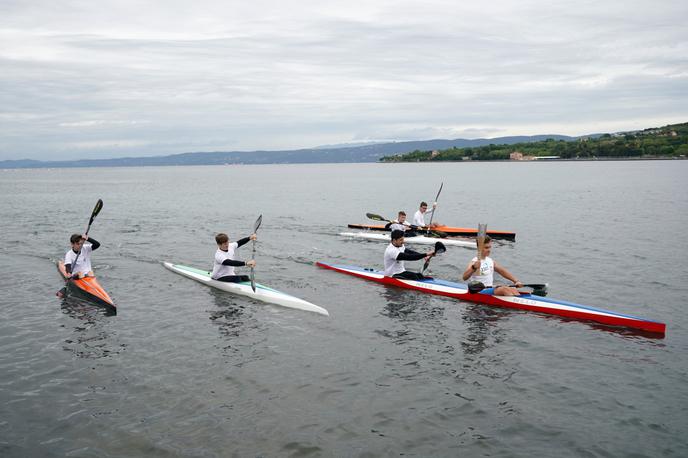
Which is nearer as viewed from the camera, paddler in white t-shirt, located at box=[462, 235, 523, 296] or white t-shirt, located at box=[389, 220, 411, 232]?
paddler in white t-shirt, located at box=[462, 235, 523, 296]

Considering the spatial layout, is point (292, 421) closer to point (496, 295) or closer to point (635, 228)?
point (496, 295)

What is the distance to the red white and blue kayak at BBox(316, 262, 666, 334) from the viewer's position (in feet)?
45.0

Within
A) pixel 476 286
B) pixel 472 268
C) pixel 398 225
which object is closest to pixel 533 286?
pixel 476 286

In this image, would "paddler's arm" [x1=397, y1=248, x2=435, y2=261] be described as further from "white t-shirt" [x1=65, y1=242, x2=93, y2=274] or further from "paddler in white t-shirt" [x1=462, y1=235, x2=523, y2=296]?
"white t-shirt" [x1=65, y1=242, x2=93, y2=274]

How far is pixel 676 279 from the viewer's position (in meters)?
19.8

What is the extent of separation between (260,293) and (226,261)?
1.62 meters

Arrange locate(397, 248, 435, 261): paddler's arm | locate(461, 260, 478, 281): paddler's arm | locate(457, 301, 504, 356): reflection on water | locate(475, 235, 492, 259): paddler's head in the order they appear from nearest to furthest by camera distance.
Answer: locate(457, 301, 504, 356): reflection on water → locate(475, 235, 492, 259): paddler's head → locate(461, 260, 478, 281): paddler's arm → locate(397, 248, 435, 261): paddler's arm

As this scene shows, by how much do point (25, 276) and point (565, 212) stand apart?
39.5 meters

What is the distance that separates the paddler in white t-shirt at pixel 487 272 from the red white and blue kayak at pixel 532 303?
0.65ft

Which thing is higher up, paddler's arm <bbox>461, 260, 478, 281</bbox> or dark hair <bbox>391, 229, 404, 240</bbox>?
dark hair <bbox>391, 229, 404, 240</bbox>

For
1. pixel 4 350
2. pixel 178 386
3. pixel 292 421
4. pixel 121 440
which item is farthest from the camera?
pixel 4 350

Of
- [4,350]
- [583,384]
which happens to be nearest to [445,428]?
[583,384]

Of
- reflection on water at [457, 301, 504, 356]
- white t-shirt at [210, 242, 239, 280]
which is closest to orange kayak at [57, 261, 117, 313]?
white t-shirt at [210, 242, 239, 280]

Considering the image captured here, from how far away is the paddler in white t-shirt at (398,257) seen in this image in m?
17.0
